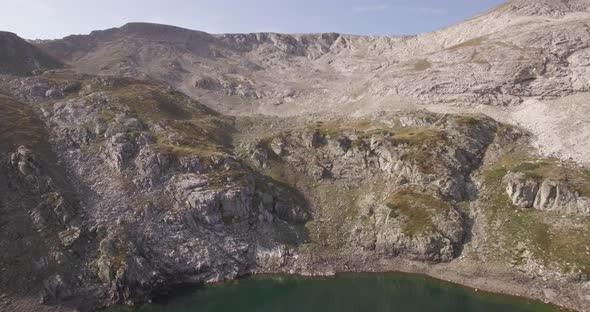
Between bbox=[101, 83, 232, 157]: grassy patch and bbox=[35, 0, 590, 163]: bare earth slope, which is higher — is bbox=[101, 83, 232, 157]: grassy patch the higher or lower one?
the lower one

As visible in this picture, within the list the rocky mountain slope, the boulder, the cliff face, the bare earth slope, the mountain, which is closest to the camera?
the rocky mountain slope

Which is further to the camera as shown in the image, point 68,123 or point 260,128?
point 260,128

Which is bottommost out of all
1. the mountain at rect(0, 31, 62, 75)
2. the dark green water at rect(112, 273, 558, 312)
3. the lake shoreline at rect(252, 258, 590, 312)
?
the dark green water at rect(112, 273, 558, 312)

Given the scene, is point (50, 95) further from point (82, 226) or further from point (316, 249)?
point (316, 249)

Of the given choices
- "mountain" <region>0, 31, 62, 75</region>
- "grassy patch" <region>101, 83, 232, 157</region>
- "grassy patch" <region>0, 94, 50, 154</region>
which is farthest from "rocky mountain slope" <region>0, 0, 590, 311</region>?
"mountain" <region>0, 31, 62, 75</region>

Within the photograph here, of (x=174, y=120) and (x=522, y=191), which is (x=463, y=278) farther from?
(x=174, y=120)

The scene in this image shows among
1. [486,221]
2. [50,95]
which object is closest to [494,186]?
[486,221]

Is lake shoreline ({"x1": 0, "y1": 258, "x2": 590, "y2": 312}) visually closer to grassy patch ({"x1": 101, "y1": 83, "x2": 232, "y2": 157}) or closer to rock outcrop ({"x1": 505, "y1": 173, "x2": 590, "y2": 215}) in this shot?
rock outcrop ({"x1": 505, "y1": 173, "x2": 590, "y2": 215})
